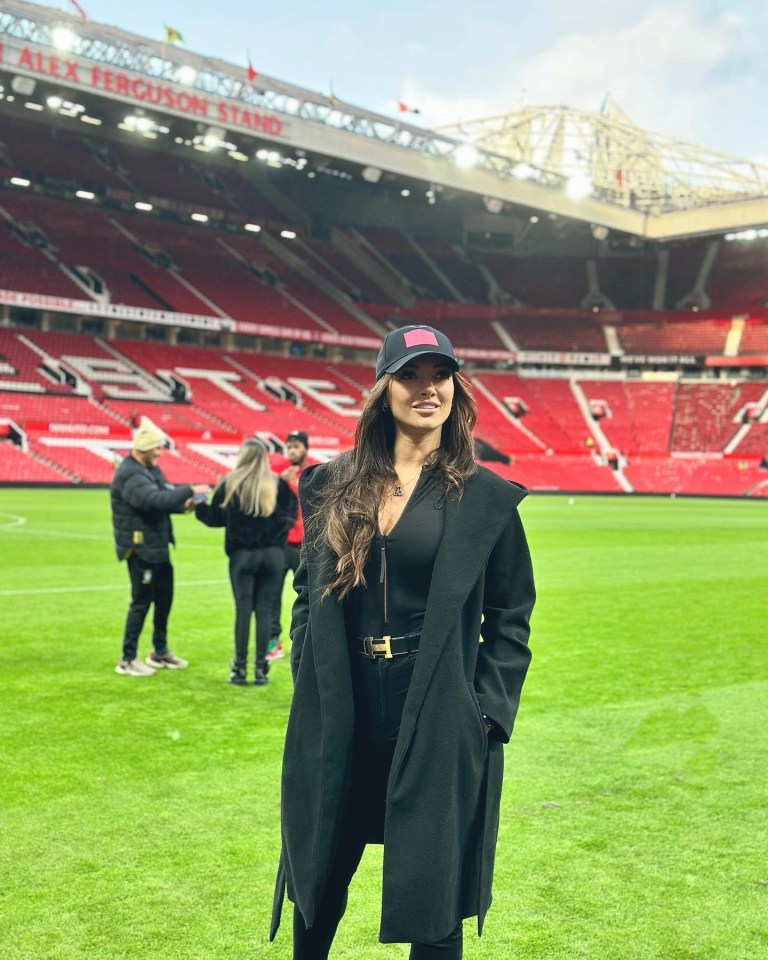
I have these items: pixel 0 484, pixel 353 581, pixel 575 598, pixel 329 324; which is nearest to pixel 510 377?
pixel 329 324

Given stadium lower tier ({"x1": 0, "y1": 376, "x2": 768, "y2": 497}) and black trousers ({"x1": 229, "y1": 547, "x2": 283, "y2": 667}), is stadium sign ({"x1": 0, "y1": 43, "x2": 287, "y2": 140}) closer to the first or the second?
stadium lower tier ({"x1": 0, "y1": 376, "x2": 768, "y2": 497})

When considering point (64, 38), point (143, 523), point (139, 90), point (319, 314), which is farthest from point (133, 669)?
point (319, 314)

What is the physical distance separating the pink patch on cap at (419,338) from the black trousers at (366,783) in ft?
2.96

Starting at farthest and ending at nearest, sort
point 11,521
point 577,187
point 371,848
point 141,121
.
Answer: point 577,187
point 141,121
point 11,521
point 371,848

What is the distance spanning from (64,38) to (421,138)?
1639cm

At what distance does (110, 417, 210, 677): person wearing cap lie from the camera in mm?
8016

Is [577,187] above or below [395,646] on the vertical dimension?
above

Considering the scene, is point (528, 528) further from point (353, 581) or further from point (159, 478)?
point (353, 581)

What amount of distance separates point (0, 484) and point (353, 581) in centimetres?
3655

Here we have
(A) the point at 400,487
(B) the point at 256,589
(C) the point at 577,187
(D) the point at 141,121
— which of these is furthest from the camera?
(C) the point at 577,187

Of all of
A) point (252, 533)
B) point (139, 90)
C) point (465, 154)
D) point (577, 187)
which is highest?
point (465, 154)

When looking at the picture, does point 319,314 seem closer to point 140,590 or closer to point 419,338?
point 140,590

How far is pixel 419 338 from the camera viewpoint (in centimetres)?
288

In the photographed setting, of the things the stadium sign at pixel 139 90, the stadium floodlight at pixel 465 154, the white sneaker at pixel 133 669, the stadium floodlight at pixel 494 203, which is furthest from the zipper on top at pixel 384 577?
the stadium floodlight at pixel 494 203
